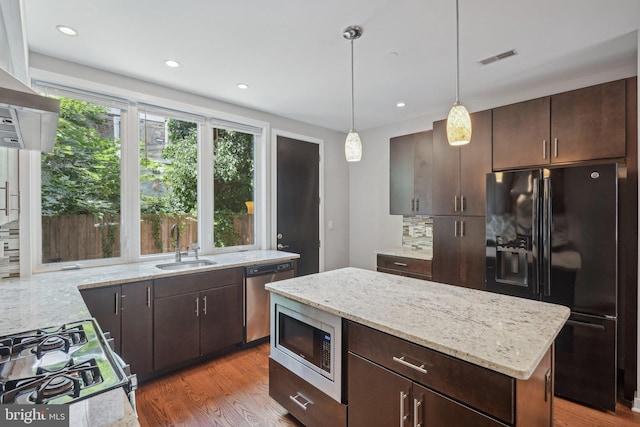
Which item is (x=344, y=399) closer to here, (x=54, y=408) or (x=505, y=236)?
(x=54, y=408)

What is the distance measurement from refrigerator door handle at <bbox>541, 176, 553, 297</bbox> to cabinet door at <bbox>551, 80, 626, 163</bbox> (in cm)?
38

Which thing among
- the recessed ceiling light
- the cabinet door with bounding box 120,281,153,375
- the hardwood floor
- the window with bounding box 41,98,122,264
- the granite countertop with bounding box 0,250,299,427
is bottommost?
the hardwood floor

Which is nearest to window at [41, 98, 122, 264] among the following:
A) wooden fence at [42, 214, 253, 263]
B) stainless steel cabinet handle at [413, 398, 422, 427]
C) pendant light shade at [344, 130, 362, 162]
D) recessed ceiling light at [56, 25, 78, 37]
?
wooden fence at [42, 214, 253, 263]

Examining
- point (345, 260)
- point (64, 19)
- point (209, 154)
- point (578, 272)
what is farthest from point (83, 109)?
point (578, 272)

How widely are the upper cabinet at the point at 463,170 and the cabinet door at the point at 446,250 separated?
109 millimetres

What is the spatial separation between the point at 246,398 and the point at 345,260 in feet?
9.57

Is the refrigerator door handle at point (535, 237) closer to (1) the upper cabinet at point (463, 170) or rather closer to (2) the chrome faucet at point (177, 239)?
(1) the upper cabinet at point (463, 170)

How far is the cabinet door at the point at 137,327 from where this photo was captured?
2.39m

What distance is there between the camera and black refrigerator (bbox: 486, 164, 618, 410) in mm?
2211

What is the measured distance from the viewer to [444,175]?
3334mm

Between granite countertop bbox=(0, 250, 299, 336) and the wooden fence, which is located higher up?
the wooden fence

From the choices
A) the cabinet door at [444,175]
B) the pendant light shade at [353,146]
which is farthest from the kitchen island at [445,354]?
the cabinet door at [444,175]

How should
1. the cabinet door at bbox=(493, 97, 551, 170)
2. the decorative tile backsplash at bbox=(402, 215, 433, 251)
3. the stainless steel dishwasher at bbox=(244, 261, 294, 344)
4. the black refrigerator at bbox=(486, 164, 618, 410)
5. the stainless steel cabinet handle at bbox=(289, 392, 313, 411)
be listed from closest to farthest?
1. the stainless steel cabinet handle at bbox=(289, 392, 313, 411)
2. the black refrigerator at bbox=(486, 164, 618, 410)
3. the cabinet door at bbox=(493, 97, 551, 170)
4. the stainless steel dishwasher at bbox=(244, 261, 294, 344)
5. the decorative tile backsplash at bbox=(402, 215, 433, 251)

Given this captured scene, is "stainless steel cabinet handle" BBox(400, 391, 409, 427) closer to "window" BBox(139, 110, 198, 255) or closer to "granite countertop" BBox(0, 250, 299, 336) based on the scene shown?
"granite countertop" BBox(0, 250, 299, 336)
